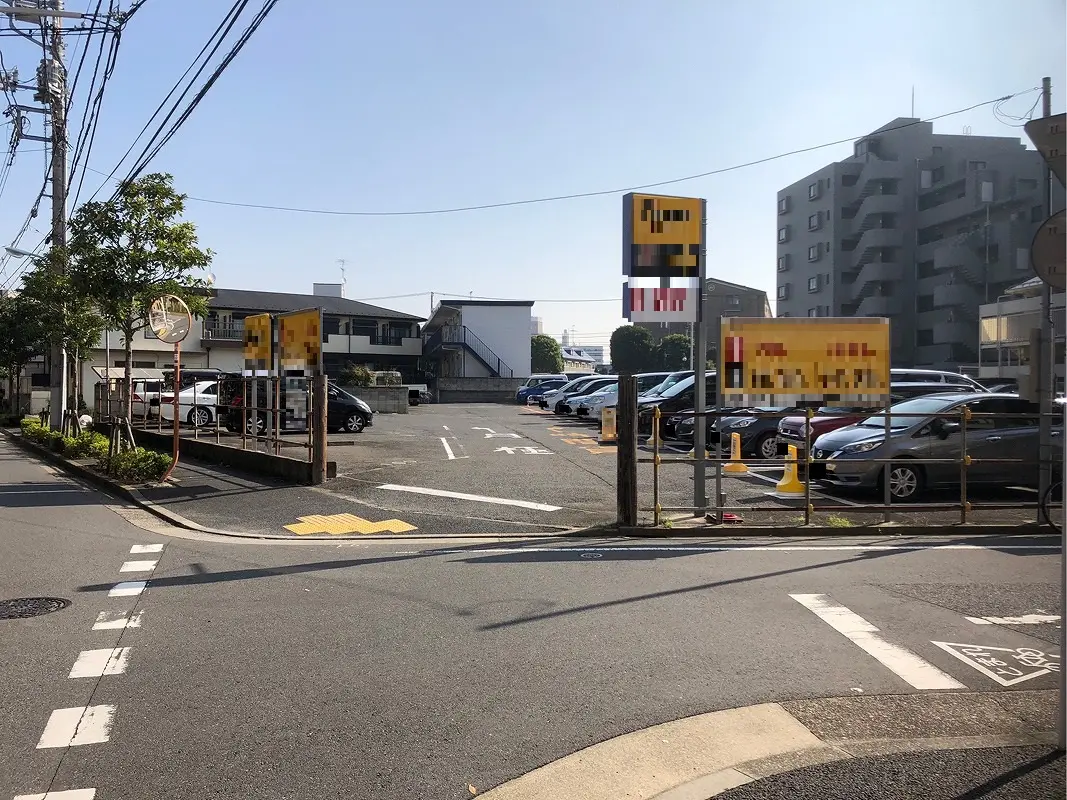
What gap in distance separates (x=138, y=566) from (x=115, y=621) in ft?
6.78

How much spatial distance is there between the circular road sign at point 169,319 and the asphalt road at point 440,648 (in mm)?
5398

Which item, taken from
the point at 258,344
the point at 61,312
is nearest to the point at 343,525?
the point at 258,344

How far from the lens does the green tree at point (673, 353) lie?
67.8 metres

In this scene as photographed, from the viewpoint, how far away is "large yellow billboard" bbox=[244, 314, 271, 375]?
56.2ft

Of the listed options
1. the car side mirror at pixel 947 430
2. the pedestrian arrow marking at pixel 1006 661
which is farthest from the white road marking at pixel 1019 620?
the car side mirror at pixel 947 430

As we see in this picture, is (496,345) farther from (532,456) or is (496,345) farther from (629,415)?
(629,415)

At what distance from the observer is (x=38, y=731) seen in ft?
13.7

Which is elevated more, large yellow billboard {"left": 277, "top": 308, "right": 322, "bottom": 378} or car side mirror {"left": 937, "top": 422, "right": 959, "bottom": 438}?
large yellow billboard {"left": 277, "top": 308, "right": 322, "bottom": 378}

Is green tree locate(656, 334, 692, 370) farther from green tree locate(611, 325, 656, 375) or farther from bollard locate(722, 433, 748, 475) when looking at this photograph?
bollard locate(722, 433, 748, 475)

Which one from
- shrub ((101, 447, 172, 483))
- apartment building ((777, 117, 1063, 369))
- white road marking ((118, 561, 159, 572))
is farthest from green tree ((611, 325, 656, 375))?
white road marking ((118, 561, 159, 572))

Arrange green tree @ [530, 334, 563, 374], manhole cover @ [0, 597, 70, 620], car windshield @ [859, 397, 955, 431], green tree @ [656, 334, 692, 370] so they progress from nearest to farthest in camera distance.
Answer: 1. manhole cover @ [0, 597, 70, 620]
2. car windshield @ [859, 397, 955, 431]
3. green tree @ [656, 334, 692, 370]
4. green tree @ [530, 334, 563, 374]

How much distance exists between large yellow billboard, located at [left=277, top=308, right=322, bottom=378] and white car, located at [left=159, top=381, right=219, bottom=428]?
946 cm

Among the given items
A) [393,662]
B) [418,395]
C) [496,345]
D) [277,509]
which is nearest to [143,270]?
[277,509]

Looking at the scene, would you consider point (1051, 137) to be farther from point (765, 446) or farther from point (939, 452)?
point (765, 446)
